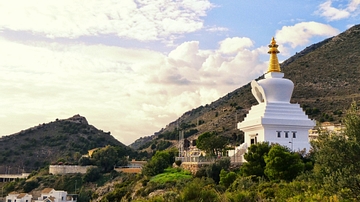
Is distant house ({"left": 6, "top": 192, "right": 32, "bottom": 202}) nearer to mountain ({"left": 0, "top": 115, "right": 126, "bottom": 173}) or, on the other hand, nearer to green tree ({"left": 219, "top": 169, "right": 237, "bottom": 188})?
mountain ({"left": 0, "top": 115, "right": 126, "bottom": 173})

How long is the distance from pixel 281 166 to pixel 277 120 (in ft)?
25.0

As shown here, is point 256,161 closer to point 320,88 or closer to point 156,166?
point 156,166

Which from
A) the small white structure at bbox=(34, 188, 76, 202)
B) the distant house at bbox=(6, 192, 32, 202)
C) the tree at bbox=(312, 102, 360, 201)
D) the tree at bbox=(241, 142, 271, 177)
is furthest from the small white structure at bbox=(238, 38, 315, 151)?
the distant house at bbox=(6, 192, 32, 202)

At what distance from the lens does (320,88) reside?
74.2 meters

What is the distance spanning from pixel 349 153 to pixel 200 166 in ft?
60.3

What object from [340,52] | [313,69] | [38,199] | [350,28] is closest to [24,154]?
[38,199]

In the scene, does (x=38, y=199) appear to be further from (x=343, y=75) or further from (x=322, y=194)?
(x=343, y=75)

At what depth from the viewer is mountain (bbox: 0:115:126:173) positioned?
87.4 m

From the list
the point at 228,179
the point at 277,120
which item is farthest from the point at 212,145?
the point at 228,179

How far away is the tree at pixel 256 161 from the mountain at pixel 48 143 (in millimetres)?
57711

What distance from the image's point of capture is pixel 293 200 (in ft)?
58.7

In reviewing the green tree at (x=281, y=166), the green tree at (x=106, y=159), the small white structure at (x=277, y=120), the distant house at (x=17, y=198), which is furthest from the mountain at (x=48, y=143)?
the green tree at (x=281, y=166)

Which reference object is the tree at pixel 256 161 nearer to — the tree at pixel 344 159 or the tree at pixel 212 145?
the tree at pixel 212 145

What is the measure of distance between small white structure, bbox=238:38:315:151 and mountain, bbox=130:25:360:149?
2397 cm
